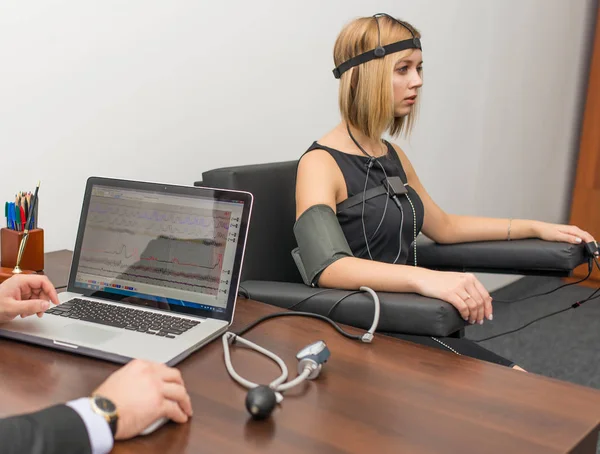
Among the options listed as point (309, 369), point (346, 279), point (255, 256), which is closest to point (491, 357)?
point (346, 279)

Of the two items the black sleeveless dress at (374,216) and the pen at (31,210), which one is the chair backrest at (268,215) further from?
the pen at (31,210)

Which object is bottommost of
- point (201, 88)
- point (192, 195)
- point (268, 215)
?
point (268, 215)

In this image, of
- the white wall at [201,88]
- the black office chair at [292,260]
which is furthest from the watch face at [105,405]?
the white wall at [201,88]

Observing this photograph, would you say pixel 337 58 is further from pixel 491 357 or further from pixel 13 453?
pixel 13 453

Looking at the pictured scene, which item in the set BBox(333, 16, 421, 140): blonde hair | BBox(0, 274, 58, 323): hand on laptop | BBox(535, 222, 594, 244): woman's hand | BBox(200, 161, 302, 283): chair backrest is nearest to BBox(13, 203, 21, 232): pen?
BBox(0, 274, 58, 323): hand on laptop

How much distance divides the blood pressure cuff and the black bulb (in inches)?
22.2

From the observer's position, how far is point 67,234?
168cm

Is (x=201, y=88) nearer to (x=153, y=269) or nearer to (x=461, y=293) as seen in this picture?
(x=153, y=269)

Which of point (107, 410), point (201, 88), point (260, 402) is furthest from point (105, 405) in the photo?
point (201, 88)

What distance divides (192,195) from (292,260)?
1.58 feet

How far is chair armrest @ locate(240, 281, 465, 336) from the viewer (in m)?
1.20

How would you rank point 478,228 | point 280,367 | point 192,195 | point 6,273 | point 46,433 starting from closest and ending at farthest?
point 46,433 → point 280,367 → point 192,195 → point 6,273 → point 478,228

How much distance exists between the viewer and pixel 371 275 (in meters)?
1.36

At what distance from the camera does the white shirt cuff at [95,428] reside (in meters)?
0.78
